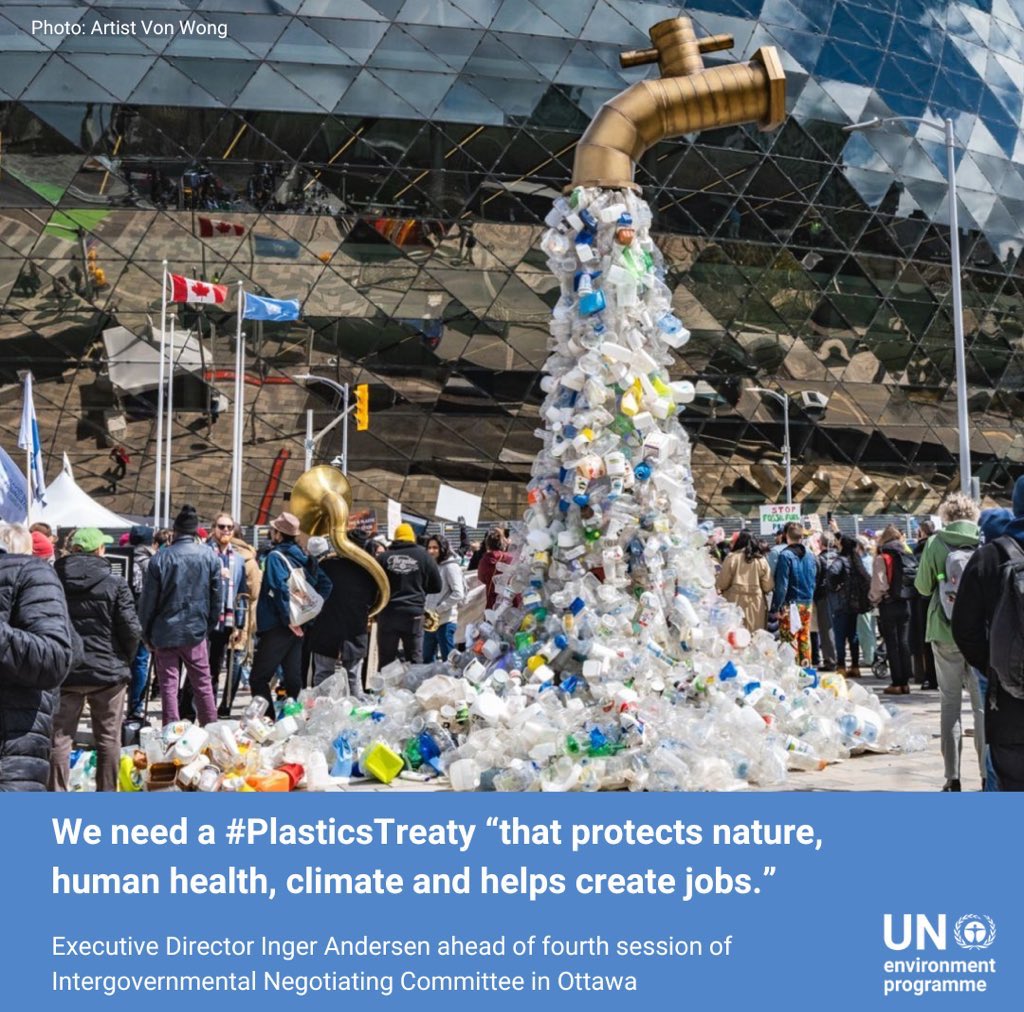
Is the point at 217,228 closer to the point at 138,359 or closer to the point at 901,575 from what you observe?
the point at 138,359

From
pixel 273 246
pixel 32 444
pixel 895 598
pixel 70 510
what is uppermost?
pixel 273 246

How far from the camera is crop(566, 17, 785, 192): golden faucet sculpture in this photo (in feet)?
27.3

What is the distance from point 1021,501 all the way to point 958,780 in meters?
2.46

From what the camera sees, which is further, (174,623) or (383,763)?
(174,623)

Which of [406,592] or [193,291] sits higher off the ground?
[193,291]

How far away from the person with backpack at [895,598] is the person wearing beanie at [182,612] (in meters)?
6.49

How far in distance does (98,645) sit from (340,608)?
2.94 m

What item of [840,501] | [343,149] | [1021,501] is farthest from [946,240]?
[1021,501]

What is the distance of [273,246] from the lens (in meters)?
28.5

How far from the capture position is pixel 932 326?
33062 mm

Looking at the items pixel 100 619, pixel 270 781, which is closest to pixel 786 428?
pixel 270 781
